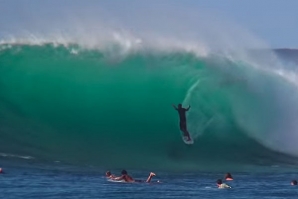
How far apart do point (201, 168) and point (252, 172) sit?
4.45 ft

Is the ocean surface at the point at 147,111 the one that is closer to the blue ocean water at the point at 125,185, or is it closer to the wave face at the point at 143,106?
the wave face at the point at 143,106

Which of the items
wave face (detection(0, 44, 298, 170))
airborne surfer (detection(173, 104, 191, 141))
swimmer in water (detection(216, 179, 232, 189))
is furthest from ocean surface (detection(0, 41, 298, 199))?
swimmer in water (detection(216, 179, 232, 189))

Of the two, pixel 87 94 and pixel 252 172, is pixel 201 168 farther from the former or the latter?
pixel 87 94

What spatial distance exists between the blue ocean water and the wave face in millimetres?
2396

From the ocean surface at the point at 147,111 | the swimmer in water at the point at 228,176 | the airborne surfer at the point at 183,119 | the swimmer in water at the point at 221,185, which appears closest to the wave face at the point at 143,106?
the ocean surface at the point at 147,111

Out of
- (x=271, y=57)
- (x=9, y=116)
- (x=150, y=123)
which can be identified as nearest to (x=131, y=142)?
(x=150, y=123)

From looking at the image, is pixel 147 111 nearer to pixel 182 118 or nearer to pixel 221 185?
pixel 182 118

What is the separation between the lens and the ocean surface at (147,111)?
27281mm

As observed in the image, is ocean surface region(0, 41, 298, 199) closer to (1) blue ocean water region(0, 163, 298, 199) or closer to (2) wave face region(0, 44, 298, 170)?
(2) wave face region(0, 44, 298, 170)

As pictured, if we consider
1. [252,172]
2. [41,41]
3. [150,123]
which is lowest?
[252,172]

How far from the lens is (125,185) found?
2248 cm

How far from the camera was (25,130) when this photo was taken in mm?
27969

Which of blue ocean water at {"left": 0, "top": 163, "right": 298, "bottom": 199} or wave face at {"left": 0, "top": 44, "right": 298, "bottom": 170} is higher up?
wave face at {"left": 0, "top": 44, "right": 298, "bottom": 170}

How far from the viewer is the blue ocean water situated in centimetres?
2052
